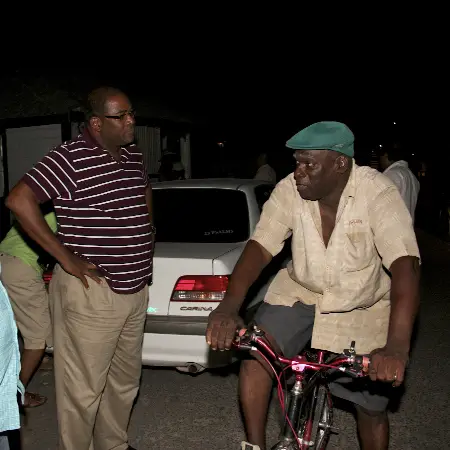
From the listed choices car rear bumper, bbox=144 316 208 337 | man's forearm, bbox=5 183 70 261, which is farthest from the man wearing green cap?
car rear bumper, bbox=144 316 208 337

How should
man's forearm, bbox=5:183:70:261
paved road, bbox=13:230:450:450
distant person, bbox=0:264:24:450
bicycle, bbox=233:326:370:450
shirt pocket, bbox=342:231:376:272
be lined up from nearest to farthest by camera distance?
distant person, bbox=0:264:24:450 → bicycle, bbox=233:326:370:450 → shirt pocket, bbox=342:231:376:272 → man's forearm, bbox=5:183:70:261 → paved road, bbox=13:230:450:450

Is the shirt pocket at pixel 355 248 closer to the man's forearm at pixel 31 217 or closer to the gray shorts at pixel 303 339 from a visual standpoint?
the gray shorts at pixel 303 339

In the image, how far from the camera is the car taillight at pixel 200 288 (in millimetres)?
4723

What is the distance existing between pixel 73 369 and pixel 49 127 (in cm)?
905

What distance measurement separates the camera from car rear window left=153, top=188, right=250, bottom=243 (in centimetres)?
538

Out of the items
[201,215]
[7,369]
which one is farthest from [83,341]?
[201,215]

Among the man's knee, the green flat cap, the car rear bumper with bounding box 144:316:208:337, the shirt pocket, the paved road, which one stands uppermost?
the green flat cap

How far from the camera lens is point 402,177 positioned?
6.84m

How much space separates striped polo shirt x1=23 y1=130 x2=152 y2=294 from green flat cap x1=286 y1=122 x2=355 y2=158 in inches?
41.7

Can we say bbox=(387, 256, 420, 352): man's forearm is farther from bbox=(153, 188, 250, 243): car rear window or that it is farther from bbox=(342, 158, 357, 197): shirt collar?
bbox=(153, 188, 250, 243): car rear window

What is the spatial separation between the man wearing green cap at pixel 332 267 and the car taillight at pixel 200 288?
4.43ft

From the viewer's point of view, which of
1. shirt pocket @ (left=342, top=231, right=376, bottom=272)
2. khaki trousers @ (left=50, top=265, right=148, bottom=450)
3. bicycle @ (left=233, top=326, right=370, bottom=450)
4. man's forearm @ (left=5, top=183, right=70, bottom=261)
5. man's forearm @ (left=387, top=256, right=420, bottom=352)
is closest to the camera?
bicycle @ (left=233, top=326, right=370, bottom=450)

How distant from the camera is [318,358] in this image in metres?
3.04

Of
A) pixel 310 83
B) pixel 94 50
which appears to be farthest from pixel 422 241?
pixel 310 83
